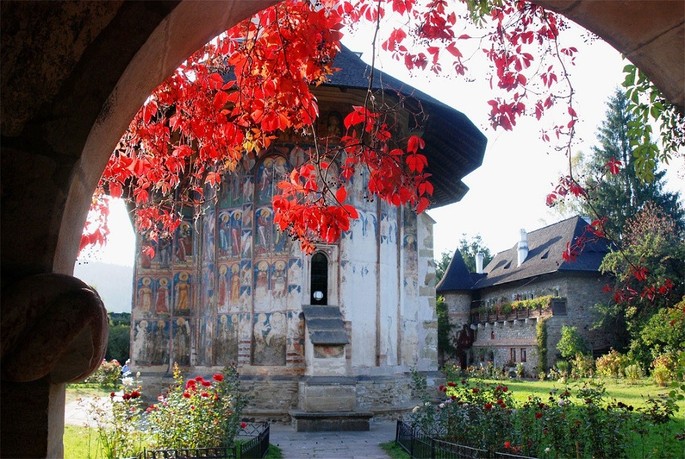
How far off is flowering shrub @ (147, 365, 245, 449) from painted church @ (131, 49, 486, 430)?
13.2 feet

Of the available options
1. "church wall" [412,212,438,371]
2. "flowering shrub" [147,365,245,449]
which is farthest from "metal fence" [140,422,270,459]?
"church wall" [412,212,438,371]

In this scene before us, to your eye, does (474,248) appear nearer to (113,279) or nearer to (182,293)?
(182,293)

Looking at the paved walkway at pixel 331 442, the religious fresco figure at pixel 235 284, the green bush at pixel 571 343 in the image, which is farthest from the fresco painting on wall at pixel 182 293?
the green bush at pixel 571 343

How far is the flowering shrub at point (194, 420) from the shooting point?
266 inches

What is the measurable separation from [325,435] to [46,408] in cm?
1009

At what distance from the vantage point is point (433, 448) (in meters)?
7.00

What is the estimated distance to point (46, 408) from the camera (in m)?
1.23

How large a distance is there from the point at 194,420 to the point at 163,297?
8828 mm

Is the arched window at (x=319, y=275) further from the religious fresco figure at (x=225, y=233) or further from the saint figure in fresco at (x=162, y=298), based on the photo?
the saint figure in fresco at (x=162, y=298)

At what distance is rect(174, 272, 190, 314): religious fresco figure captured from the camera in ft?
49.7

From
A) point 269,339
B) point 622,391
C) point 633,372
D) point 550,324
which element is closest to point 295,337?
point 269,339

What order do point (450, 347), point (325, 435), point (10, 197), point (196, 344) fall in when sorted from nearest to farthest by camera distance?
point (10, 197) < point (325, 435) < point (196, 344) < point (450, 347)

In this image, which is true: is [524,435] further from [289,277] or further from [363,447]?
[289,277]

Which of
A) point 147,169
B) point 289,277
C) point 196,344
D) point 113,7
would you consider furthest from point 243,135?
point 196,344
